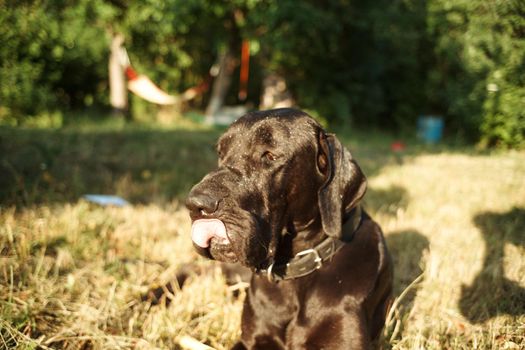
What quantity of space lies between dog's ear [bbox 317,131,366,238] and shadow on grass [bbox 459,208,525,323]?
116cm

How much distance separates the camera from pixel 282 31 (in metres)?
10.3

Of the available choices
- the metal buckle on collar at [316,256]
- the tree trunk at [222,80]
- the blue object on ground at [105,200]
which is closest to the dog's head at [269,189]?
the metal buckle on collar at [316,256]

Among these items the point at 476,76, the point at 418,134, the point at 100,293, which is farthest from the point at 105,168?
the point at 418,134

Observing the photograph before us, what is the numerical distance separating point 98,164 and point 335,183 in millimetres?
4490

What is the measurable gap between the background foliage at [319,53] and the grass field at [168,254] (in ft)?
2.68

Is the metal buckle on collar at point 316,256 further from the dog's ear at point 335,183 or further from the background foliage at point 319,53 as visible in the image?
the background foliage at point 319,53

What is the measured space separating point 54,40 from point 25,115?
1837 millimetres

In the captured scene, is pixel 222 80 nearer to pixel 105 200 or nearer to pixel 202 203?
pixel 105 200

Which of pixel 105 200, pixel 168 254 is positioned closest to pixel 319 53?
pixel 105 200

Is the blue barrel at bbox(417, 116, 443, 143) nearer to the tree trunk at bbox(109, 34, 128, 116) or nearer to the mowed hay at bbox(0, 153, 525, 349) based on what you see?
the mowed hay at bbox(0, 153, 525, 349)

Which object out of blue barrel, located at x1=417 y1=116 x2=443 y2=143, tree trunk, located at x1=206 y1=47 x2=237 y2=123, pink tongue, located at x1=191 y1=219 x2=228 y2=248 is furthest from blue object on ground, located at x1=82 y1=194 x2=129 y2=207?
blue barrel, located at x1=417 y1=116 x2=443 y2=143

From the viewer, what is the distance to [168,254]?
3748mm

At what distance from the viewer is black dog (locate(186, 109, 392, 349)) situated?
2.15 meters

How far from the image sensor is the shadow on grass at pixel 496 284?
8.80 feet
